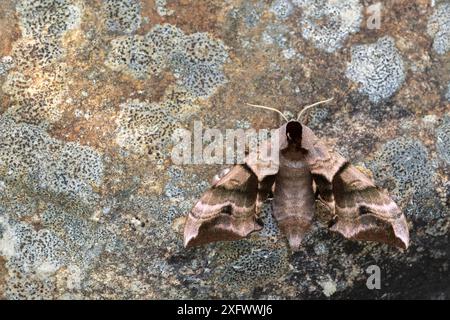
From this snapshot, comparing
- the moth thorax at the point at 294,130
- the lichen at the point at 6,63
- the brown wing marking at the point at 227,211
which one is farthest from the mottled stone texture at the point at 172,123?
the moth thorax at the point at 294,130

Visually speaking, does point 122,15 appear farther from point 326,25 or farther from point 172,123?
point 326,25

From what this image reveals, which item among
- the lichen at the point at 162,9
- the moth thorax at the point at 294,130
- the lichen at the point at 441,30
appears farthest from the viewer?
the lichen at the point at 441,30

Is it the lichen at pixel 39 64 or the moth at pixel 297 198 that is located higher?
the lichen at pixel 39 64

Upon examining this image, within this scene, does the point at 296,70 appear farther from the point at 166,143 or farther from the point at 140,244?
the point at 140,244

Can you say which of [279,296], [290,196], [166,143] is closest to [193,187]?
[166,143]

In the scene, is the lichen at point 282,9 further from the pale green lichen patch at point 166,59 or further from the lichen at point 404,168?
the lichen at point 404,168

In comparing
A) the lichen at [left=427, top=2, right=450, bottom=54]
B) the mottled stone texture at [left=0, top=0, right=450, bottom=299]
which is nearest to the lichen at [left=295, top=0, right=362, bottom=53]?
the mottled stone texture at [left=0, top=0, right=450, bottom=299]
